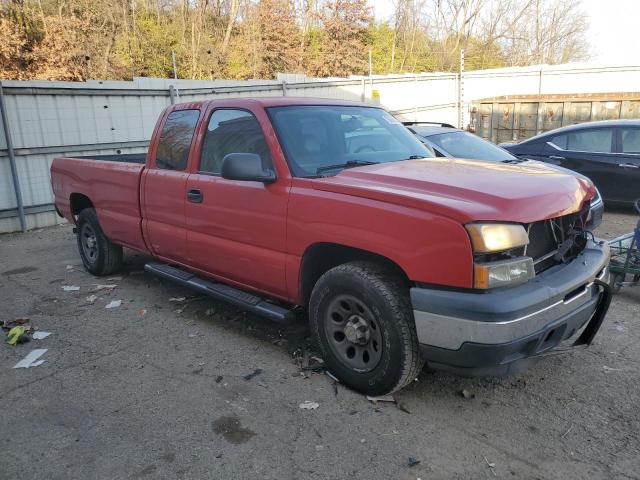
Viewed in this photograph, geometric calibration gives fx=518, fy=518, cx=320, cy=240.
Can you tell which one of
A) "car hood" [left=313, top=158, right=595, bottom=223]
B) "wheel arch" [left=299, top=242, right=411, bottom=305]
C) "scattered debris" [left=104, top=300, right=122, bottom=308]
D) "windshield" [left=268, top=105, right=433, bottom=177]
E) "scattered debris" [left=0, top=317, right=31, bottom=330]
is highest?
"windshield" [left=268, top=105, right=433, bottom=177]

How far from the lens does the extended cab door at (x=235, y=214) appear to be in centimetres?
375

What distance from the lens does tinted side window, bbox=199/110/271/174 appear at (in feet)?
13.0

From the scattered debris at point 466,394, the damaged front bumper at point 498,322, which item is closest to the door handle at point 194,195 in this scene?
the damaged front bumper at point 498,322

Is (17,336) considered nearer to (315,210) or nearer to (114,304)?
(114,304)

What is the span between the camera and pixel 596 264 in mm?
3305

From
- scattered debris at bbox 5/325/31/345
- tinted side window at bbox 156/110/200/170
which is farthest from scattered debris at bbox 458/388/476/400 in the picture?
scattered debris at bbox 5/325/31/345

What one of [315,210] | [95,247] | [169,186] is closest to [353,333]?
[315,210]

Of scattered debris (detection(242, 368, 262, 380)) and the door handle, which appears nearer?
scattered debris (detection(242, 368, 262, 380))

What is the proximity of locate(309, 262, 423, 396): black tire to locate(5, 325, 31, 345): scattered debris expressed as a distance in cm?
267

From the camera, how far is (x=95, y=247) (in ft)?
20.5

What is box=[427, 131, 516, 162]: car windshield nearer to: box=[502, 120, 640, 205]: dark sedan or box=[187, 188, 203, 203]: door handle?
box=[502, 120, 640, 205]: dark sedan

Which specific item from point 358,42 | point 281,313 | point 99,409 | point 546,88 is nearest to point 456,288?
point 281,313

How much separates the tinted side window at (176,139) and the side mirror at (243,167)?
1195 mm

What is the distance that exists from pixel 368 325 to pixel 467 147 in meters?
5.17
